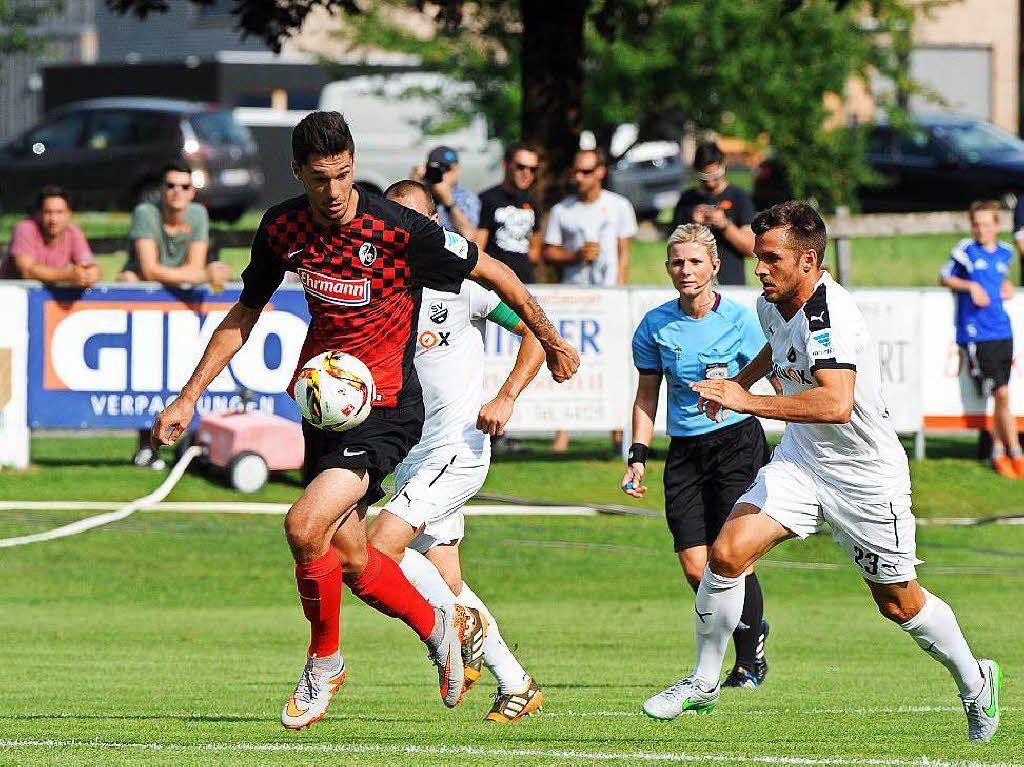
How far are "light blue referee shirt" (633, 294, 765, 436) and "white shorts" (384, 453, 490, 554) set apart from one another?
45.0 inches

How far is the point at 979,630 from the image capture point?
10.6m

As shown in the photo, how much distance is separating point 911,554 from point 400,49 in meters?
25.4

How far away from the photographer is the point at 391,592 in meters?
7.00

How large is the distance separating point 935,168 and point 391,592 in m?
24.9

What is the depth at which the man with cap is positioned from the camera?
13523mm

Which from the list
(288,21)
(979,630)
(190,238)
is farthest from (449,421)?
(288,21)

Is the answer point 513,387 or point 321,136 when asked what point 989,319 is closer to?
point 513,387

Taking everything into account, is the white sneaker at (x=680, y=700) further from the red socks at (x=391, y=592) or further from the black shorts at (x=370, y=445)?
the black shorts at (x=370, y=445)

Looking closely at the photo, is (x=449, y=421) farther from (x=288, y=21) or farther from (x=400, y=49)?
(x=400, y=49)

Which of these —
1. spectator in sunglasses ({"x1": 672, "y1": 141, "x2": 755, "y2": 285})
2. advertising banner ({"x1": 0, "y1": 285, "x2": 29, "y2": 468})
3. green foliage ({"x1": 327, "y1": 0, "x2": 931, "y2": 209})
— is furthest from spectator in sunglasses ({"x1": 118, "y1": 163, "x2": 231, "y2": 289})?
green foliage ({"x1": 327, "y1": 0, "x2": 931, "y2": 209})

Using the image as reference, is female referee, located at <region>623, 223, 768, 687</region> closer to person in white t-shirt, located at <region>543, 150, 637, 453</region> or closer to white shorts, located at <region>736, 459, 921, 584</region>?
white shorts, located at <region>736, 459, 921, 584</region>

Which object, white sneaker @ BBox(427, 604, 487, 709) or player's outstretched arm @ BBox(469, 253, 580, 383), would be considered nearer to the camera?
player's outstretched arm @ BBox(469, 253, 580, 383)

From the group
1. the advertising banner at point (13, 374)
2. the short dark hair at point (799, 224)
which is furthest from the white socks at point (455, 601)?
the advertising banner at point (13, 374)

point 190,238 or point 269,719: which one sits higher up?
point 190,238
